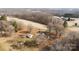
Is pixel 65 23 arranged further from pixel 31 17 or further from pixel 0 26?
pixel 0 26

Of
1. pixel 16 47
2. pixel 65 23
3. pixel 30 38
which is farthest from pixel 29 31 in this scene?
pixel 65 23

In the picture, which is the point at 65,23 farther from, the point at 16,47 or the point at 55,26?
the point at 16,47
